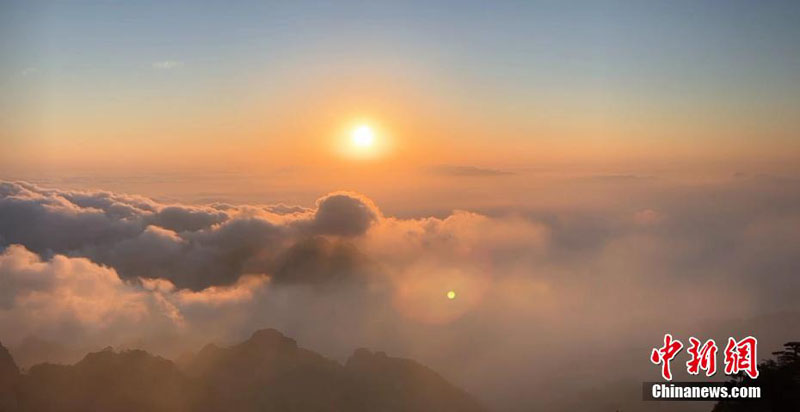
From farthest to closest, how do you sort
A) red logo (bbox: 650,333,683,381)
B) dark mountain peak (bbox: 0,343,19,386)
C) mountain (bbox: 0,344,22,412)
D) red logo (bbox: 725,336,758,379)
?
dark mountain peak (bbox: 0,343,19,386), mountain (bbox: 0,344,22,412), red logo (bbox: 650,333,683,381), red logo (bbox: 725,336,758,379)

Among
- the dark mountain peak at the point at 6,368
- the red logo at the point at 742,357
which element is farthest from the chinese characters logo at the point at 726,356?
the dark mountain peak at the point at 6,368

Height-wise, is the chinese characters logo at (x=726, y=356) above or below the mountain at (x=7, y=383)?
above

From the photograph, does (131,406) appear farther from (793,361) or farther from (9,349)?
(793,361)

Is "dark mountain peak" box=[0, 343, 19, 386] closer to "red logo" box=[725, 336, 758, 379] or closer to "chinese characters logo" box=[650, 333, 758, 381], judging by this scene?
"chinese characters logo" box=[650, 333, 758, 381]

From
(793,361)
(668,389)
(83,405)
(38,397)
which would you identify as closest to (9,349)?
(38,397)

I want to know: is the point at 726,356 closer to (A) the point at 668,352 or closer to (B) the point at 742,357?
(B) the point at 742,357

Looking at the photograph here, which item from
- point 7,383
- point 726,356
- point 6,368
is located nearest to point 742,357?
point 726,356

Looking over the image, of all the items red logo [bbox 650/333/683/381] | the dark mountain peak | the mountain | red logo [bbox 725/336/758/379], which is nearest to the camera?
red logo [bbox 725/336/758/379]

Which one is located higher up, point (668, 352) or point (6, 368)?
point (668, 352)

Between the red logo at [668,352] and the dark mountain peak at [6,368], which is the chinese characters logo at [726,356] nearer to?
the red logo at [668,352]

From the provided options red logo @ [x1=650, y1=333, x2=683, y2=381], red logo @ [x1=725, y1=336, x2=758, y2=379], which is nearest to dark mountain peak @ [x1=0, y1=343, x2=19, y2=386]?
red logo @ [x1=650, y1=333, x2=683, y2=381]

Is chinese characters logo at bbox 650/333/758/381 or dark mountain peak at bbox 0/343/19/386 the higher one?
chinese characters logo at bbox 650/333/758/381
